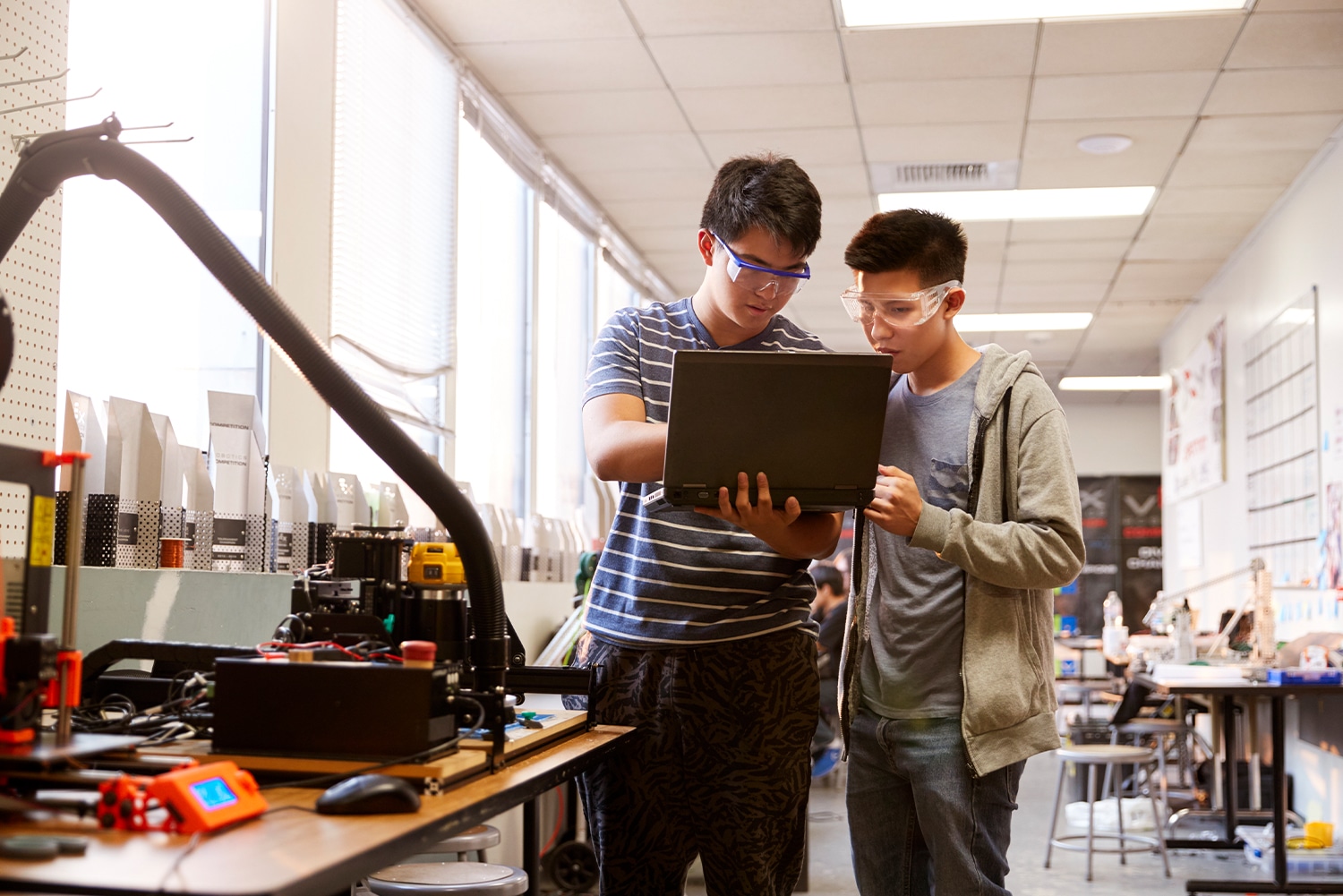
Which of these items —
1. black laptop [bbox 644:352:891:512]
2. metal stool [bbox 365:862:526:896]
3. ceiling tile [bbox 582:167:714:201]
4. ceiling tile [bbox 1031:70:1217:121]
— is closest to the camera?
→ black laptop [bbox 644:352:891:512]

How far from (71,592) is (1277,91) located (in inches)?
195

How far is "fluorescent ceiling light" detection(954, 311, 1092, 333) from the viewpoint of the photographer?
9.02 meters

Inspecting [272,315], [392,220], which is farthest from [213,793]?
[392,220]

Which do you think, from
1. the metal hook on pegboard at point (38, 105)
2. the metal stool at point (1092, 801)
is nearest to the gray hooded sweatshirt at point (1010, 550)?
the metal hook on pegboard at point (38, 105)

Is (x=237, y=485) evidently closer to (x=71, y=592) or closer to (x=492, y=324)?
(x=71, y=592)

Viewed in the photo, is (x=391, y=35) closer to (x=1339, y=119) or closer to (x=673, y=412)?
(x=673, y=412)

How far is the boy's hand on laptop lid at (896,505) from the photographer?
1.62 m

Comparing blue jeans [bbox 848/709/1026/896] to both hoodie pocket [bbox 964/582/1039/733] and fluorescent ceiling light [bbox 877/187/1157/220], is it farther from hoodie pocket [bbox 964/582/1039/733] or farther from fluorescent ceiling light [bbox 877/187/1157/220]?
fluorescent ceiling light [bbox 877/187/1157/220]

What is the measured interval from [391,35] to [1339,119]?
390 cm

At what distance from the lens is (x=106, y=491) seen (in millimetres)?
2133

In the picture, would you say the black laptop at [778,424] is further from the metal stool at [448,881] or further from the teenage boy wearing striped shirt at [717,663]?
the metal stool at [448,881]

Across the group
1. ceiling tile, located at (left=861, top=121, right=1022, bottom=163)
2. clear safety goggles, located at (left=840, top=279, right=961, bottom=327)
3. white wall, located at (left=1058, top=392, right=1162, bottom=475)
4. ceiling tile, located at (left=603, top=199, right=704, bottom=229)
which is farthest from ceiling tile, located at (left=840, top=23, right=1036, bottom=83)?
white wall, located at (left=1058, top=392, right=1162, bottom=475)

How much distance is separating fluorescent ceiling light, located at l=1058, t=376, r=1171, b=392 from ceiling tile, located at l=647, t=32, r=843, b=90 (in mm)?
7571

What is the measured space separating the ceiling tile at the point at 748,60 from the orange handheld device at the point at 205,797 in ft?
12.7
